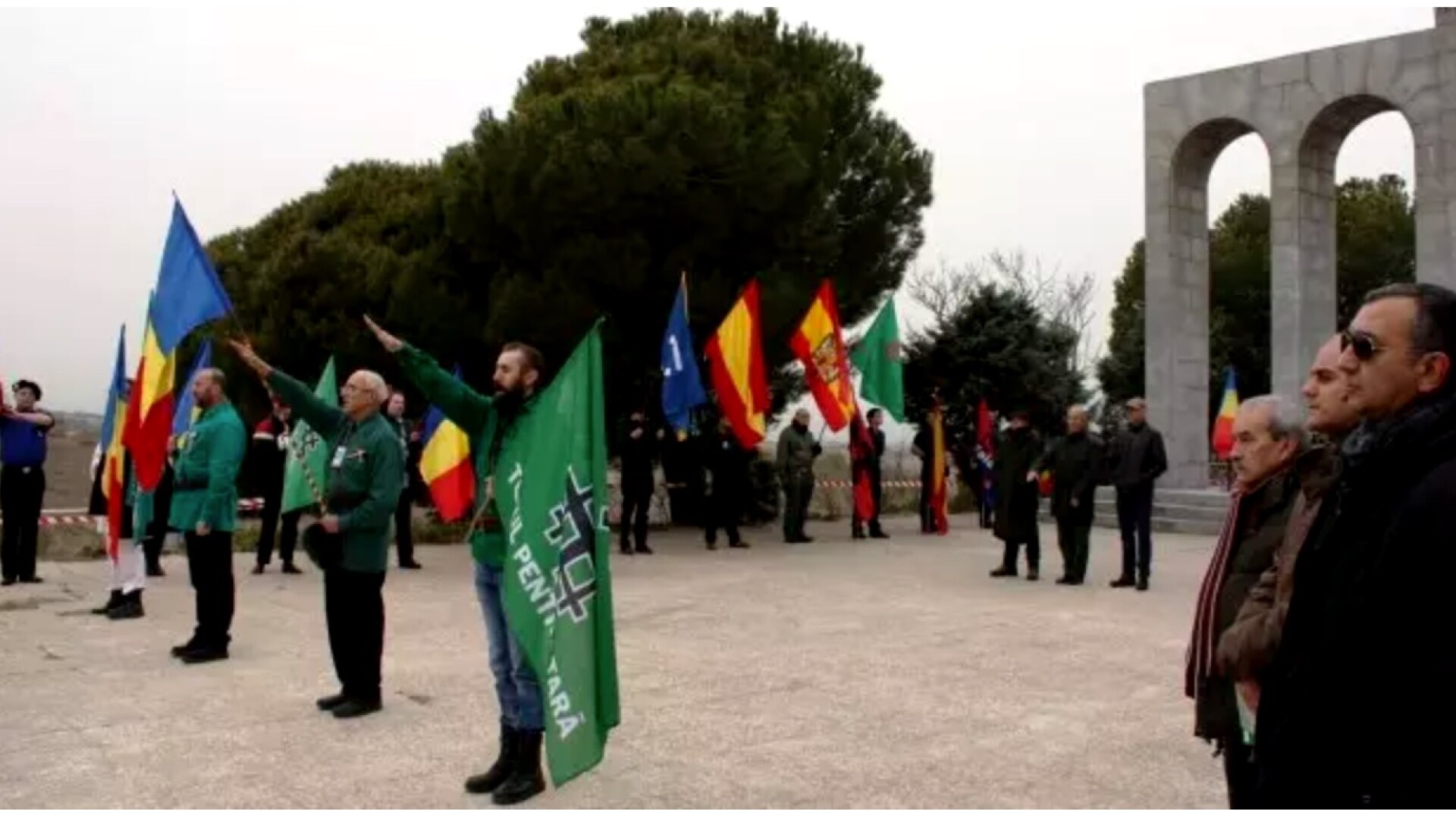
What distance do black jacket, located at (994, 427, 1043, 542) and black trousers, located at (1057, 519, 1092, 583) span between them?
1.16 ft

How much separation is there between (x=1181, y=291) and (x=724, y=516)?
1005 cm

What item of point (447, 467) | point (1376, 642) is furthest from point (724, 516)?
point (1376, 642)

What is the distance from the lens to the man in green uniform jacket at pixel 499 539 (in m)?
4.95

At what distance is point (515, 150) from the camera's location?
1639 cm

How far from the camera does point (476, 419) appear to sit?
509 centimetres

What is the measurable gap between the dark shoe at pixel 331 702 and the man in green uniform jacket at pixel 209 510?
181 cm

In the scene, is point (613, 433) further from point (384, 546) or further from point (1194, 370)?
point (384, 546)

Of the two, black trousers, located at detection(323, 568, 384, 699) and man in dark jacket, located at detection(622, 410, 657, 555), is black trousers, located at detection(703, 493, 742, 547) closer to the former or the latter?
man in dark jacket, located at detection(622, 410, 657, 555)

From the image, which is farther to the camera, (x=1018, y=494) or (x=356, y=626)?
(x=1018, y=494)

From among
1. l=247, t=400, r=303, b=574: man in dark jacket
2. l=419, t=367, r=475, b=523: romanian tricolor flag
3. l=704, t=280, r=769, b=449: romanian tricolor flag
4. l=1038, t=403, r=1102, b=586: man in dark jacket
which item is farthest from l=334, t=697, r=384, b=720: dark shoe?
l=1038, t=403, r=1102, b=586: man in dark jacket

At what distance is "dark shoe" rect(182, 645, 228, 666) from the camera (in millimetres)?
7770

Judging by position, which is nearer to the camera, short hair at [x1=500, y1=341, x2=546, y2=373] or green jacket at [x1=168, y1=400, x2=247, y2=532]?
short hair at [x1=500, y1=341, x2=546, y2=373]

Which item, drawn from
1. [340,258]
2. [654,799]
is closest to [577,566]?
[654,799]

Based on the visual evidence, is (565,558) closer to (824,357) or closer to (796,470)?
(824,357)
